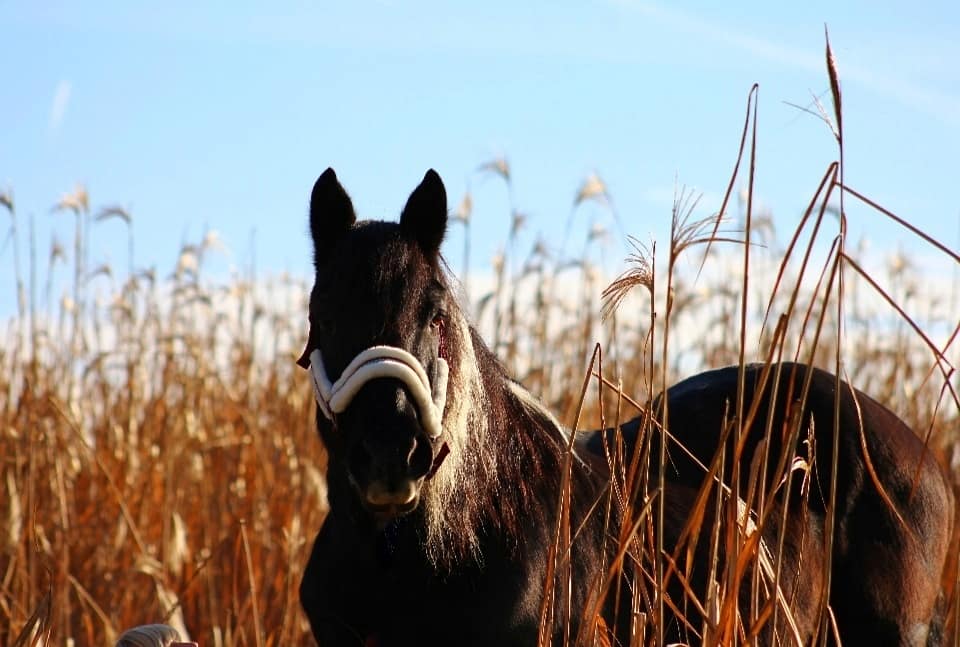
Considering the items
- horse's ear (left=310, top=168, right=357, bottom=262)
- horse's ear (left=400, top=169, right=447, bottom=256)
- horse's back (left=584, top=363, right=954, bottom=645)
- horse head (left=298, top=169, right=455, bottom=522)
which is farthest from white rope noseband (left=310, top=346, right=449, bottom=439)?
horse's back (left=584, top=363, right=954, bottom=645)

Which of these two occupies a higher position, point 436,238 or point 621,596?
point 436,238

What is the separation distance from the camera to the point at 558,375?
23.3 feet

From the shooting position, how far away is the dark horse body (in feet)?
8.77

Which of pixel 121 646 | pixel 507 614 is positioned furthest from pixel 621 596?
pixel 121 646

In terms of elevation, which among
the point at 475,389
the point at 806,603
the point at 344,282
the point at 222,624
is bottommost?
the point at 222,624

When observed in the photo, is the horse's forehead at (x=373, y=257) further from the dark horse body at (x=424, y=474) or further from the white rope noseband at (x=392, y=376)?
the white rope noseband at (x=392, y=376)

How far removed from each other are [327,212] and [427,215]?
0.29 meters

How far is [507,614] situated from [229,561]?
2.97m

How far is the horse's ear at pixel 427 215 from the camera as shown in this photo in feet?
10.3

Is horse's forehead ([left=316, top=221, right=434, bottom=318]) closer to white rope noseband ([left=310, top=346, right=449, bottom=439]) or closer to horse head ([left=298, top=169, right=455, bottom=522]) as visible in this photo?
horse head ([left=298, top=169, right=455, bottom=522])

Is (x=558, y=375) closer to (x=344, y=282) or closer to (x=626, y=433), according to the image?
(x=626, y=433)

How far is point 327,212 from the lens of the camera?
324 centimetres

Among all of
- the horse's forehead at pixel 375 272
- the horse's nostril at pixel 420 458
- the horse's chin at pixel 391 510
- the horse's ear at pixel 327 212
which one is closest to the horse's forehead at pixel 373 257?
the horse's forehead at pixel 375 272

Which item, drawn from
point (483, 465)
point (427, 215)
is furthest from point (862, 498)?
point (427, 215)
